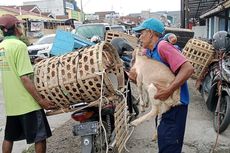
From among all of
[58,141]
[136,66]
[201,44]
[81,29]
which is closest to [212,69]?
[201,44]

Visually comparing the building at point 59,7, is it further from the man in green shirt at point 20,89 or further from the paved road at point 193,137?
the man in green shirt at point 20,89

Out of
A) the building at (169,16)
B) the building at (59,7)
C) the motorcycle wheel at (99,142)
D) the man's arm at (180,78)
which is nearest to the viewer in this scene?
the man's arm at (180,78)

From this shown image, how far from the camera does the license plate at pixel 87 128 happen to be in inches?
151

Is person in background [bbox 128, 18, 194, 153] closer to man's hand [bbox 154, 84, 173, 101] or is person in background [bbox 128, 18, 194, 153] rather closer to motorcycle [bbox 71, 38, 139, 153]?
man's hand [bbox 154, 84, 173, 101]

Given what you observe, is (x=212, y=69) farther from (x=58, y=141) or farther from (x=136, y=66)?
(x=136, y=66)

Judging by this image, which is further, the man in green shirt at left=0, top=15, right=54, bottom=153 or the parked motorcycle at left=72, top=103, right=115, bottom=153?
the parked motorcycle at left=72, top=103, right=115, bottom=153

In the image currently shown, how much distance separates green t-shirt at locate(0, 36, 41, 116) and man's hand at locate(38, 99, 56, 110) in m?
0.09

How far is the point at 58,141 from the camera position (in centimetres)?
552

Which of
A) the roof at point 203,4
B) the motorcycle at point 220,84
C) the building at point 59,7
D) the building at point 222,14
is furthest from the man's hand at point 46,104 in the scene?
the building at point 59,7

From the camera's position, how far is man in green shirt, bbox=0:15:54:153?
367 cm

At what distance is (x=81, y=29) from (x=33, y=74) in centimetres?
1240

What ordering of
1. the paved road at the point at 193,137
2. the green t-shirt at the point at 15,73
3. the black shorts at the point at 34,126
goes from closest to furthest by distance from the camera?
the green t-shirt at the point at 15,73
the black shorts at the point at 34,126
the paved road at the point at 193,137

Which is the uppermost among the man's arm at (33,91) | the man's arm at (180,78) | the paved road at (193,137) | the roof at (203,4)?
the roof at (203,4)

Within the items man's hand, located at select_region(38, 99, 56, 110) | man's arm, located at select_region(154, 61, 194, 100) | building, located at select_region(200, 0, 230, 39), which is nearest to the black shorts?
man's hand, located at select_region(38, 99, 56, 110)
